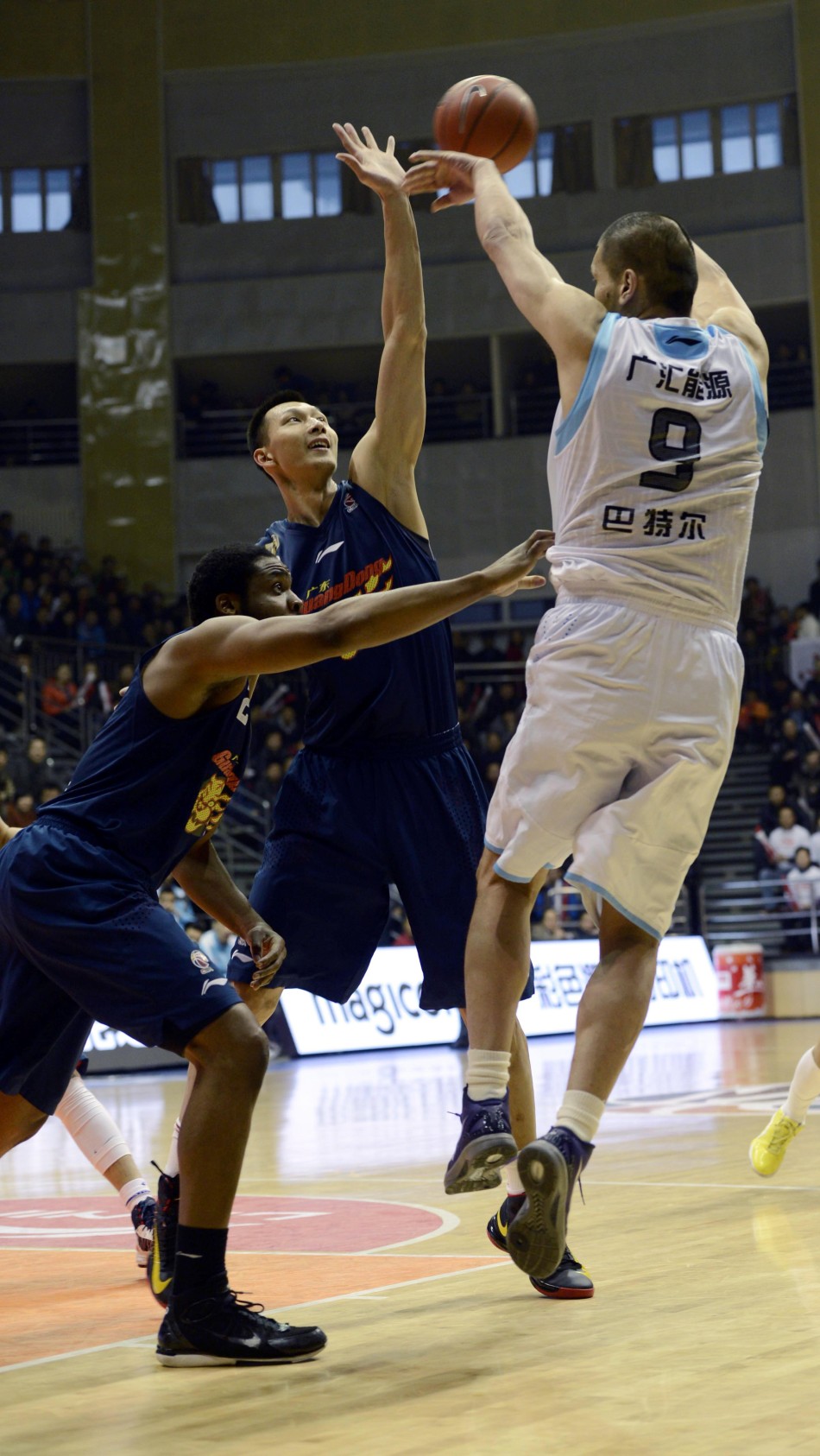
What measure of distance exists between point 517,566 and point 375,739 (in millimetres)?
1337

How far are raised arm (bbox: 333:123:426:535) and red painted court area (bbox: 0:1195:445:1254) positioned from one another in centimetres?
233

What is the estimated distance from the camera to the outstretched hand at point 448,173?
14.3ft

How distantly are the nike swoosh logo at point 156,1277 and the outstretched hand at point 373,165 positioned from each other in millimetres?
2948

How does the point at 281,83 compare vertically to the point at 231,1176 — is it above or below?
above

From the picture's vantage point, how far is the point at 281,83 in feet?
88.1

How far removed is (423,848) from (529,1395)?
1.90 metres

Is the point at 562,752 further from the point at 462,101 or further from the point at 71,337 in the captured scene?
the point at 71,337

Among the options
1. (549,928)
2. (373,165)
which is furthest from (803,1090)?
(549,928)

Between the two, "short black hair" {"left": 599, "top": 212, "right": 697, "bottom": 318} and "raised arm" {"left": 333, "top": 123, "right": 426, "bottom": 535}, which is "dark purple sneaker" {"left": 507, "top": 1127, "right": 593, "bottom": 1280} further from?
"raised arm" {"left": 333, "top": 123, "right": 426, "bottom": 535}

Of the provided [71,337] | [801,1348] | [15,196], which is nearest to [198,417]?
[71,337]

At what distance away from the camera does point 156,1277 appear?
4.14 m

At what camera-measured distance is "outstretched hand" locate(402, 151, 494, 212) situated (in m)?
4.34

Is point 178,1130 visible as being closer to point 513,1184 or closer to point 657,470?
point 513,1184

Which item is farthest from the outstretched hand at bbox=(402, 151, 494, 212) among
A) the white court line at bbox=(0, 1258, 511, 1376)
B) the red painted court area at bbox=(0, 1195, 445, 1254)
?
the red painted court area at bbox=(0, 1195, 445, 1254)
